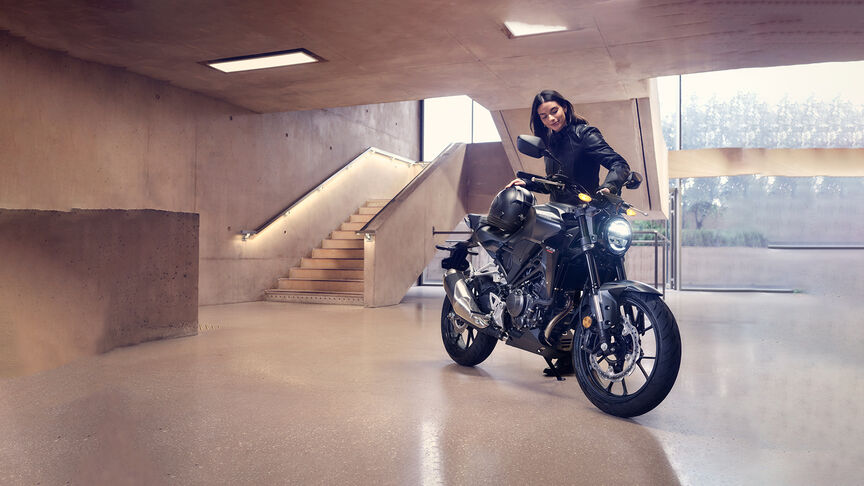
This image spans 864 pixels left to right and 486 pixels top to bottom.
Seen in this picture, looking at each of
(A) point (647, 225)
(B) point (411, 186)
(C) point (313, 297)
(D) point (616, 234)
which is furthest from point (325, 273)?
(A) point (647, 225)

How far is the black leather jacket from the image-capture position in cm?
308

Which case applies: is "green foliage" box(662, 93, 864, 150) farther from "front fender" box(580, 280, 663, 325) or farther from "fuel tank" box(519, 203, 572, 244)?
"front fender" box(580, 280, 663, 325)

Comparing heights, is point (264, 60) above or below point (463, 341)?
above

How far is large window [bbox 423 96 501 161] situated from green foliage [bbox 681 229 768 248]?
197 inches

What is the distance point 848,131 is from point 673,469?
1371 centimetres

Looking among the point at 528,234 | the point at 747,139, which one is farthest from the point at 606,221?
the point at 747,139

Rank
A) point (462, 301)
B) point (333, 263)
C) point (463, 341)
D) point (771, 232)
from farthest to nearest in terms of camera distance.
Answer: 1. point (771, 232)
2. point (333, 263)
3. point (463, 341)
4. point (462, 301)

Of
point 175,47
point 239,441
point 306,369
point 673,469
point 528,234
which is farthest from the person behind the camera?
point 175,47

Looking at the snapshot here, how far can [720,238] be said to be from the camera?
13.4 metres

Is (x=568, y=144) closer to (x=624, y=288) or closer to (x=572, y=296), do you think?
(x=572, y=296)

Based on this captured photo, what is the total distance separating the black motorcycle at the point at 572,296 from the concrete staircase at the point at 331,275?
5262 mm

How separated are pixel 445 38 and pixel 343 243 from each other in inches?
219

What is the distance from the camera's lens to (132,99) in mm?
7340

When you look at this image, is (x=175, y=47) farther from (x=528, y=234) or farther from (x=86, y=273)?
(x=528, y=234)
